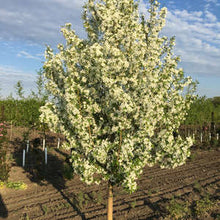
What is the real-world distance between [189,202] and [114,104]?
6.96 meters

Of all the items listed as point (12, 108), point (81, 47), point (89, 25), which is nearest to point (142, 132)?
point (81, 47)

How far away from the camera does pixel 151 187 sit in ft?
42.3

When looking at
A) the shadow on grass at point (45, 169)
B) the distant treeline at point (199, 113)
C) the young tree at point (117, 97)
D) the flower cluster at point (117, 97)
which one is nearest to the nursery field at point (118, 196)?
the shadow on grass at point (45, 169)

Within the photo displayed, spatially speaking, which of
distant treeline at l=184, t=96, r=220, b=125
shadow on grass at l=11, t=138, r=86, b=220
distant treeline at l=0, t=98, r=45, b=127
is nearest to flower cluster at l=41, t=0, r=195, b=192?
shadow on grass at l=11, t=138, r=86, b=220

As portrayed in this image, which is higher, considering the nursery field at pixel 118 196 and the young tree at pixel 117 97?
the young tree at pixel 117 97

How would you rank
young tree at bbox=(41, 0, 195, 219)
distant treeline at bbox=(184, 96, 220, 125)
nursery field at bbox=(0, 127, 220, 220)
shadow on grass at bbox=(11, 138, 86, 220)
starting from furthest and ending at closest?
distant treeline at bbox=(184, 96, 220, 125), shadow on grass at bbox=(11, 138, 86, 220), nursery field at bbox=(0, 127, 220, 220), young tree at bbox=(41, 0, 195, 219)

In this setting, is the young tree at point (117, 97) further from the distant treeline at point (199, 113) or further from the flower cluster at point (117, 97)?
the distant treeline at point (199, 113)

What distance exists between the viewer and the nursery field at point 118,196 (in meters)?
9.70

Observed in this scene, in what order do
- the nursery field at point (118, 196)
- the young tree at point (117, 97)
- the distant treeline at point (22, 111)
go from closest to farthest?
the young tree at point (117, 97) → the nursery field at point (118, 196) → the distant treeline at point (22, 111)

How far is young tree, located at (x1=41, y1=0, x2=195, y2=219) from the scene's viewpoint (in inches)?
238

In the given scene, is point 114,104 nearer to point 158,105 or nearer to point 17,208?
point 158,105

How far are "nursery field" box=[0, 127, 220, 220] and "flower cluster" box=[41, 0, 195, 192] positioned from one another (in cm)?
Answer: 382

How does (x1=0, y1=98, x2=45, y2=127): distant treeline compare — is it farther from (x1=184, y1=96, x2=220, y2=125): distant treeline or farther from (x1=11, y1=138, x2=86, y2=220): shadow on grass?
(x1=184, y1=96, x2=220, y2=125): distant treeline

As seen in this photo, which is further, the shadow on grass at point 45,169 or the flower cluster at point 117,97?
the shadow on grass at point 45,169
